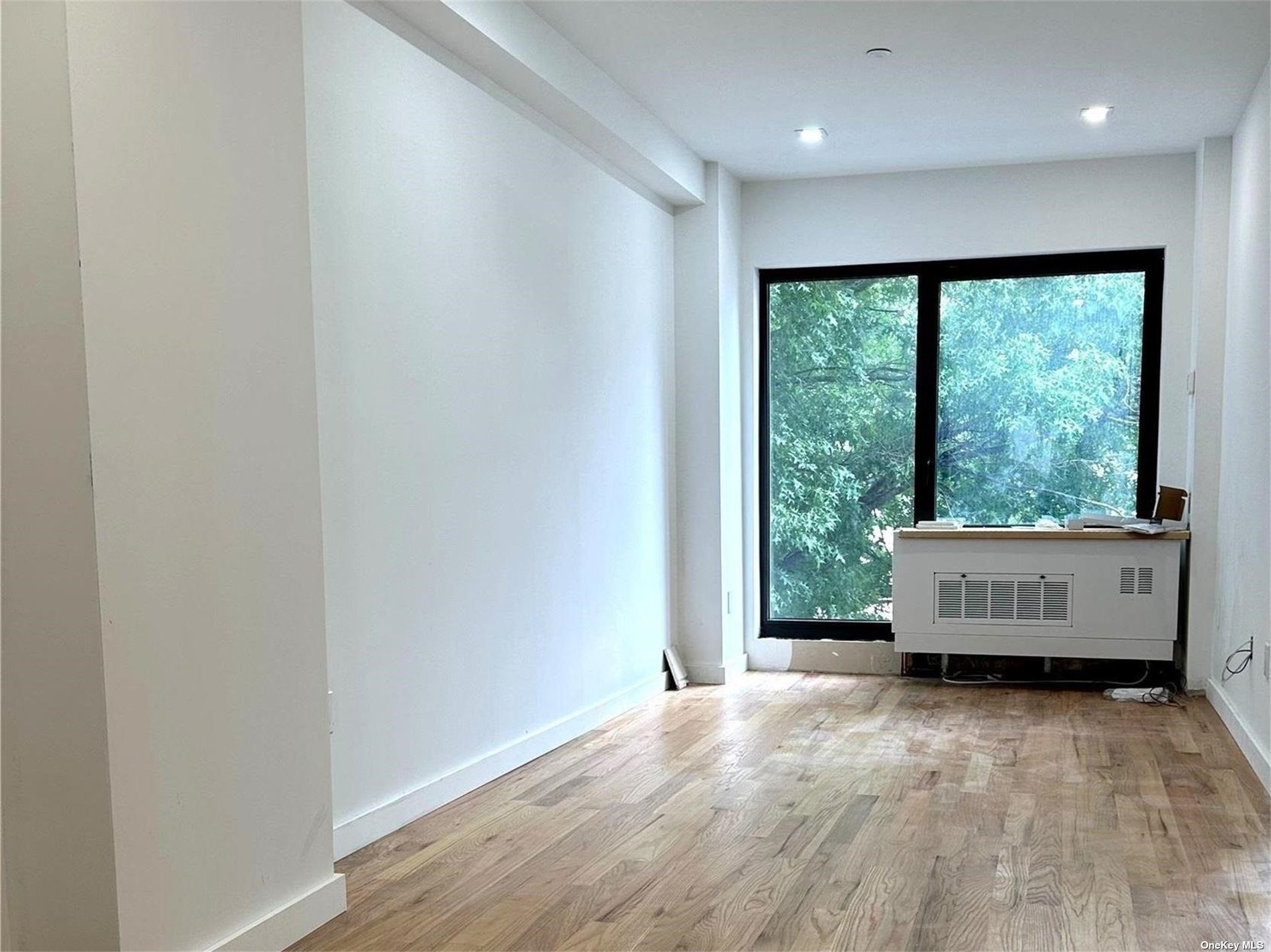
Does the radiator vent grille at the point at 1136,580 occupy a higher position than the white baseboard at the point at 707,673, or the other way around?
the radiator vent grille at the point at 1136,580

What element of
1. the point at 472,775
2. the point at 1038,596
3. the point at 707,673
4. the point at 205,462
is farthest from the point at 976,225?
the point at 205,462

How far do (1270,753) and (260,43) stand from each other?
11.9ft

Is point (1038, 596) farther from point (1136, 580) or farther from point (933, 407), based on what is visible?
point (933, 407)

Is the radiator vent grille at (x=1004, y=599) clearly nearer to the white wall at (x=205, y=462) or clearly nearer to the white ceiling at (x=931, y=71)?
the white ceiling at (x=931, y=71)

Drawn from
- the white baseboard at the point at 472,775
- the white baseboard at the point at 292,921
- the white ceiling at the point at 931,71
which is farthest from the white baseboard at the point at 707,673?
the white baseboard at the point at 292,921

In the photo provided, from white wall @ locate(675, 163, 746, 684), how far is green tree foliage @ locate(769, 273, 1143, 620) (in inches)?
22.1

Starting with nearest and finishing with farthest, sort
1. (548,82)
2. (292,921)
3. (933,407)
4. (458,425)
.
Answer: (292,921) → (458,425) → (548,82) → (933,407)

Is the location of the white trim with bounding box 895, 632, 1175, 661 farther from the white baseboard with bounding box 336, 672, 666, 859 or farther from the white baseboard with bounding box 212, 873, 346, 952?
the white baseboard with bounding box 212, 873, 346, 952

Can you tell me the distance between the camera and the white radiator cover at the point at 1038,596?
214 inches

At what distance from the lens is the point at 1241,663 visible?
450 cm

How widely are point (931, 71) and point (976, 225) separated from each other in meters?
1.64

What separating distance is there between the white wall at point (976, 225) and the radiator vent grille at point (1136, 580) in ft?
1.65

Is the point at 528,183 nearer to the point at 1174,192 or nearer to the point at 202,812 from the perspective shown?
the point at 202,812

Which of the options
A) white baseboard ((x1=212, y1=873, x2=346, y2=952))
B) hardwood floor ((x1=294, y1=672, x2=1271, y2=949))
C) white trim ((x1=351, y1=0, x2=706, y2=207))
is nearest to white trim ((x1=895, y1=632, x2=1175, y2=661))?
hardwood floor ((x1=294, y1=672, x2=1271, y2=949))
